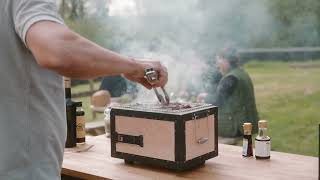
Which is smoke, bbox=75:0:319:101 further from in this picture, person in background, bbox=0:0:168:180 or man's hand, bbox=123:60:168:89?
person in background, bbox=0:0:168:180

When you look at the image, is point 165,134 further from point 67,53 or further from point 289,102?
point 289,102

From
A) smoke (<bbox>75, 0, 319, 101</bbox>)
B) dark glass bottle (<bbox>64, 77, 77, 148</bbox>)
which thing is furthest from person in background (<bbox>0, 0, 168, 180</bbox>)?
smoke (<bbox>75, 0, 319, 101</bbox>)

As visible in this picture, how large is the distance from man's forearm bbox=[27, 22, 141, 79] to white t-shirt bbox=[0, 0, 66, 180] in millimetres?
124

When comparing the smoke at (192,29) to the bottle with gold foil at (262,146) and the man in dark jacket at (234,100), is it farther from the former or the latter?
the bottle with gold foil at (262,146)

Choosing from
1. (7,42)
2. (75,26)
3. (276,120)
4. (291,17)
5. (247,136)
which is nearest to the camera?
(7,42)

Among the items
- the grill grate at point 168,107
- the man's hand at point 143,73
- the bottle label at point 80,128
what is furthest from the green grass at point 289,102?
the man's hand at point 143,73

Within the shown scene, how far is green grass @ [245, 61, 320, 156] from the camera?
5344mm

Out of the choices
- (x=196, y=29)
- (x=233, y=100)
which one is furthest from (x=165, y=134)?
(x=196, y=29)

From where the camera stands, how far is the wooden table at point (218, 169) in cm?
178

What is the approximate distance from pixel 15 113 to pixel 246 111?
336 centimetres

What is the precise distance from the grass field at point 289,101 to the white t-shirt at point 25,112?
163 inches

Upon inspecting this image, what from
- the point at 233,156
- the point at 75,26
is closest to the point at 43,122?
the point at 233,156

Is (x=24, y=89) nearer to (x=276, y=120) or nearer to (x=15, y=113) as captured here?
(x=15, y=113)

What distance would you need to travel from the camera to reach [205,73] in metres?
5.16
